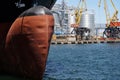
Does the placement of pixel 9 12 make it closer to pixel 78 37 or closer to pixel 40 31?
pixel 40 31

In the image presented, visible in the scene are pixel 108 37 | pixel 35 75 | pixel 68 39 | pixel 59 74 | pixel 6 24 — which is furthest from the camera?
pixel 108 37

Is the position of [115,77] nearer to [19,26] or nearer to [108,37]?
[19,26]

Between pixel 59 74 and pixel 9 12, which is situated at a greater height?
pixel 9 12

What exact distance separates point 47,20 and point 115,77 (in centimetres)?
757

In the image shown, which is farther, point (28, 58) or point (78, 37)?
point (78, 37)

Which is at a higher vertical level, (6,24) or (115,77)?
(6,24)

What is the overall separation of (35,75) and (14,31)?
352 cm

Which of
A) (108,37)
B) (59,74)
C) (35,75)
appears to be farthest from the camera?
(108,37)

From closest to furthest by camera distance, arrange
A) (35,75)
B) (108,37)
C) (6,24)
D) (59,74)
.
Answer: (35,75)
(6,24)
(59,74)
(108,37)

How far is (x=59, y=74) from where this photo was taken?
3006 centimetres

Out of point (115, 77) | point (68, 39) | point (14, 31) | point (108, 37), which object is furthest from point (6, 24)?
point (108, 37)

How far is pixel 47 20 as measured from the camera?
80.4ft

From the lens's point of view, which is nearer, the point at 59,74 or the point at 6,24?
the point at 6,24

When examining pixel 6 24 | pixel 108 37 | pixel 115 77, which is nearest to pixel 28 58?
pixel 6 24
